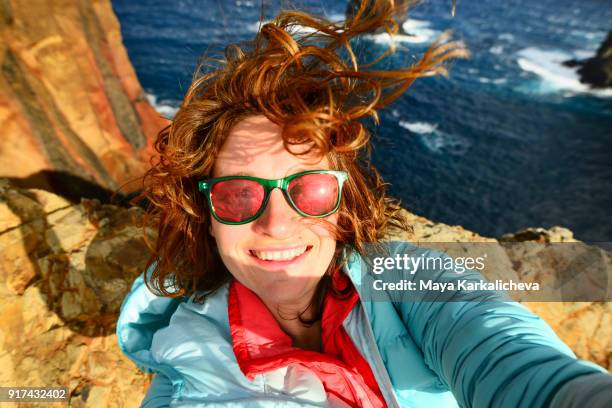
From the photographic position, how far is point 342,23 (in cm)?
182

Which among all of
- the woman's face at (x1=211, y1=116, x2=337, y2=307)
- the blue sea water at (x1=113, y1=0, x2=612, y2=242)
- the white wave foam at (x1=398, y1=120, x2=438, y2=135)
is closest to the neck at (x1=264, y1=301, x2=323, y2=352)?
the woman's face at (x1=211, y1=116, x2=337, y2=307)

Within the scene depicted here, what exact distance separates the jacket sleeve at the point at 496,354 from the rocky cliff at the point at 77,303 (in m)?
1.24

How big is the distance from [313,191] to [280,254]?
32cm

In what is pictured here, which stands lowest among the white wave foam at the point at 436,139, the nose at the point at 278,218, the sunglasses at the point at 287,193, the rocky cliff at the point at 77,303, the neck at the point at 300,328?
the white wave foam at the point at 436,139

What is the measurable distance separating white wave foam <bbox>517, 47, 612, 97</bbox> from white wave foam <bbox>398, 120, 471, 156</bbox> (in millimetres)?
5541

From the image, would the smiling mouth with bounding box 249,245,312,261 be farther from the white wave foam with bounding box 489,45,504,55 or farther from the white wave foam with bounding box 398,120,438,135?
the white wave foam with bounding box 489,45,504,55

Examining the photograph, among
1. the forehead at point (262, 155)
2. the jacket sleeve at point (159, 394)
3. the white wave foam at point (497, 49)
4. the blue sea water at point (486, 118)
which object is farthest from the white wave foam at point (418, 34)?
the jacket sleeve at point (159, 394)

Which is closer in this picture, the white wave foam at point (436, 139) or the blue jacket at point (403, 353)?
the blue jacket at point (403, 353)

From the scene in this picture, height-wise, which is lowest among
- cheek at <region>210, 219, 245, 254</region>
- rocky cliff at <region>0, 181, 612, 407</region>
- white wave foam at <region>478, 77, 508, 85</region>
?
white wave foam at <region>478, 77, 508, 85</region>

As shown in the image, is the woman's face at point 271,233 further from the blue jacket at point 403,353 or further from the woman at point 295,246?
the blue jacket at point 403,353

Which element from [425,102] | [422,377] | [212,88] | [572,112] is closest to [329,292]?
[422,377]

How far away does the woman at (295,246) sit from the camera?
1.67 meters

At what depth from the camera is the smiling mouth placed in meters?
1.75

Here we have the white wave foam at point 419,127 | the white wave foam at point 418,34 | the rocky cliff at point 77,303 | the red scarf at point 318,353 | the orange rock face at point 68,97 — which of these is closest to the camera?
the red scarf at point 318,353
